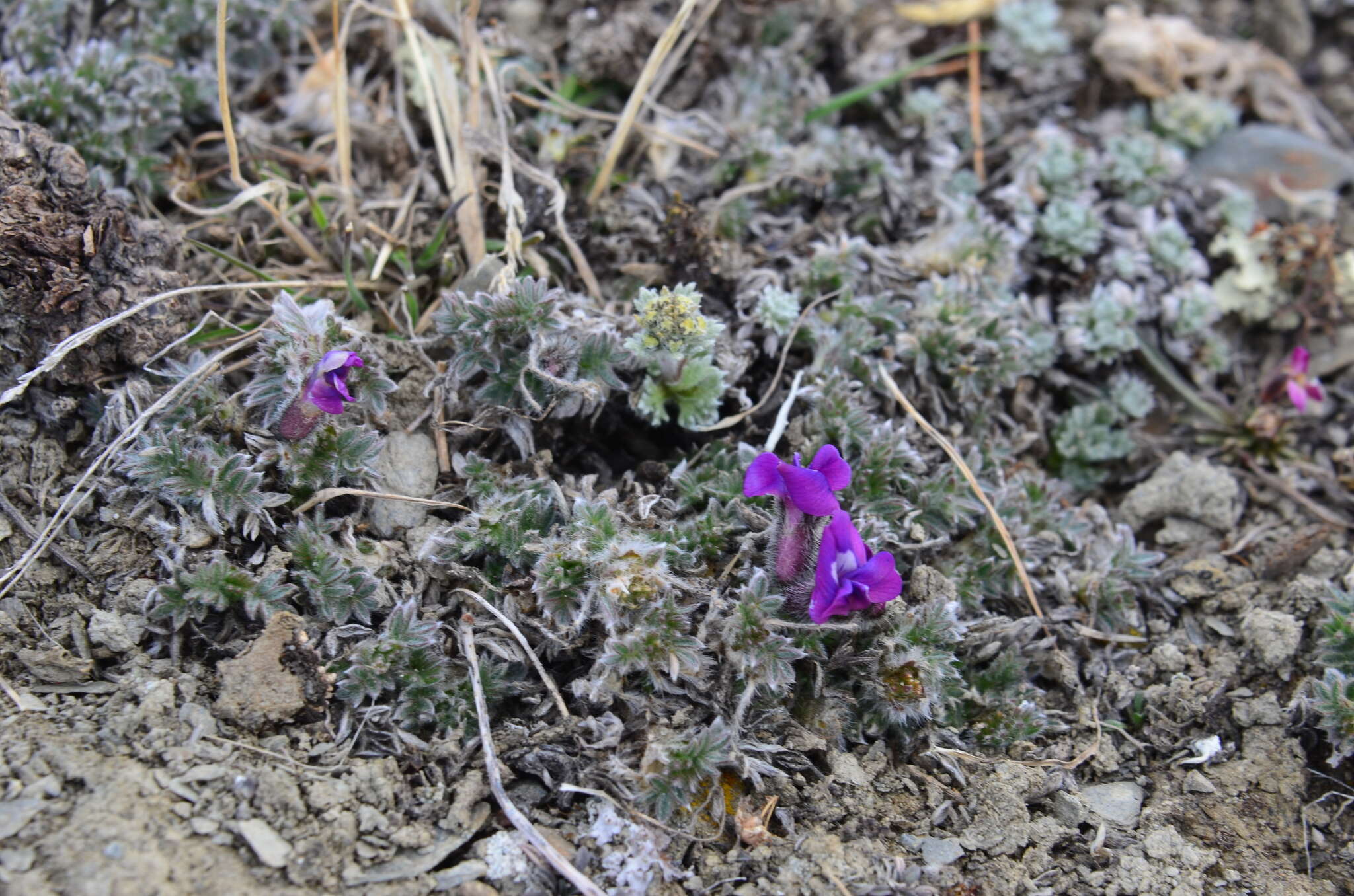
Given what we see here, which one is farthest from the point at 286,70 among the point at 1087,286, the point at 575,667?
the point at 1087,286

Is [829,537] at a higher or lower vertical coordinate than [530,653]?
higher

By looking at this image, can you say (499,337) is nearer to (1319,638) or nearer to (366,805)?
(366,805)

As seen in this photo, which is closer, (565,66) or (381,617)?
(381,617)

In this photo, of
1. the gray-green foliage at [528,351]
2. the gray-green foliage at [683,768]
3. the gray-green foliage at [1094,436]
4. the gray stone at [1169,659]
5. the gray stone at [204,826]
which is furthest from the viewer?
the gray-green foliage at [1094,436]

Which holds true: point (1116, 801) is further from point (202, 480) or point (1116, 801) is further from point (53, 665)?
point (53, 665)

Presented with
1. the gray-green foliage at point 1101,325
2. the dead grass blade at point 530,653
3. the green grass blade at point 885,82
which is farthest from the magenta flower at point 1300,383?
the dead grass blade at point 530,653

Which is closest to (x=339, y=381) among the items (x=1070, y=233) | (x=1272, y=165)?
(x=1070, y=233)

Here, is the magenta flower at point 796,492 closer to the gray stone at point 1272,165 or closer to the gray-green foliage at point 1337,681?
the gray-green foliage at point 1337,681
